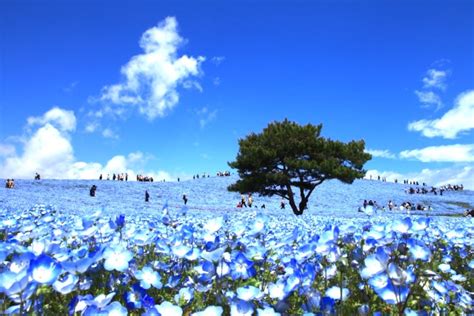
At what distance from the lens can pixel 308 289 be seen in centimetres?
237

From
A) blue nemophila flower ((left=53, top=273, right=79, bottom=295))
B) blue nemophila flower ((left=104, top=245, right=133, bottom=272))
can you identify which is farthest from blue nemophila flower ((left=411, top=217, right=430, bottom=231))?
blue nemophila flower ((left=53, top=273, right=79, bottom=295))

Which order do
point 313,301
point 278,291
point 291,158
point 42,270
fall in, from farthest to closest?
1. point 291,158
2. point 278,291
3. point 313,301
4. point 42,270

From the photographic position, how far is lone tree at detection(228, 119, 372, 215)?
1179 inches

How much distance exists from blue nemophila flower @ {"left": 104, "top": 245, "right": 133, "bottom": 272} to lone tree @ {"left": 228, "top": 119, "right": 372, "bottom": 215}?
A: 27.3 meters

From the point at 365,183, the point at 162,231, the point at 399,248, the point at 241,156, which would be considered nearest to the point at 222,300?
the point at 399,248

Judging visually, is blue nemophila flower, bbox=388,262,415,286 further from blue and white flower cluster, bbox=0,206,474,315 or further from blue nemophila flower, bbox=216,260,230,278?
blue nemophila flower, bbox=216,260,230,278

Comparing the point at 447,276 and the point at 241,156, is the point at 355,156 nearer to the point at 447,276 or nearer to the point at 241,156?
the point at 241,156

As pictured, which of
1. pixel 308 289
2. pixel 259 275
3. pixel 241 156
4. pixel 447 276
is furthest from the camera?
pixel 241 156

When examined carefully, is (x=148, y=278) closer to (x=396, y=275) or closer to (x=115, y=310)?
(x=115, y=310)

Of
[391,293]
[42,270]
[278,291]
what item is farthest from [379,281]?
[42,270]

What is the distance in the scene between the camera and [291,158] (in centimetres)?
3030

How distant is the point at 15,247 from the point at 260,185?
28799mm

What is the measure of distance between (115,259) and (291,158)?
28252 mm

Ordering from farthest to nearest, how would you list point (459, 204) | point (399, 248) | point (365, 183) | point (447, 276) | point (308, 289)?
point (365, 183), point (459, 204), point (447, 276), point (399, 248), point (308, 289)
